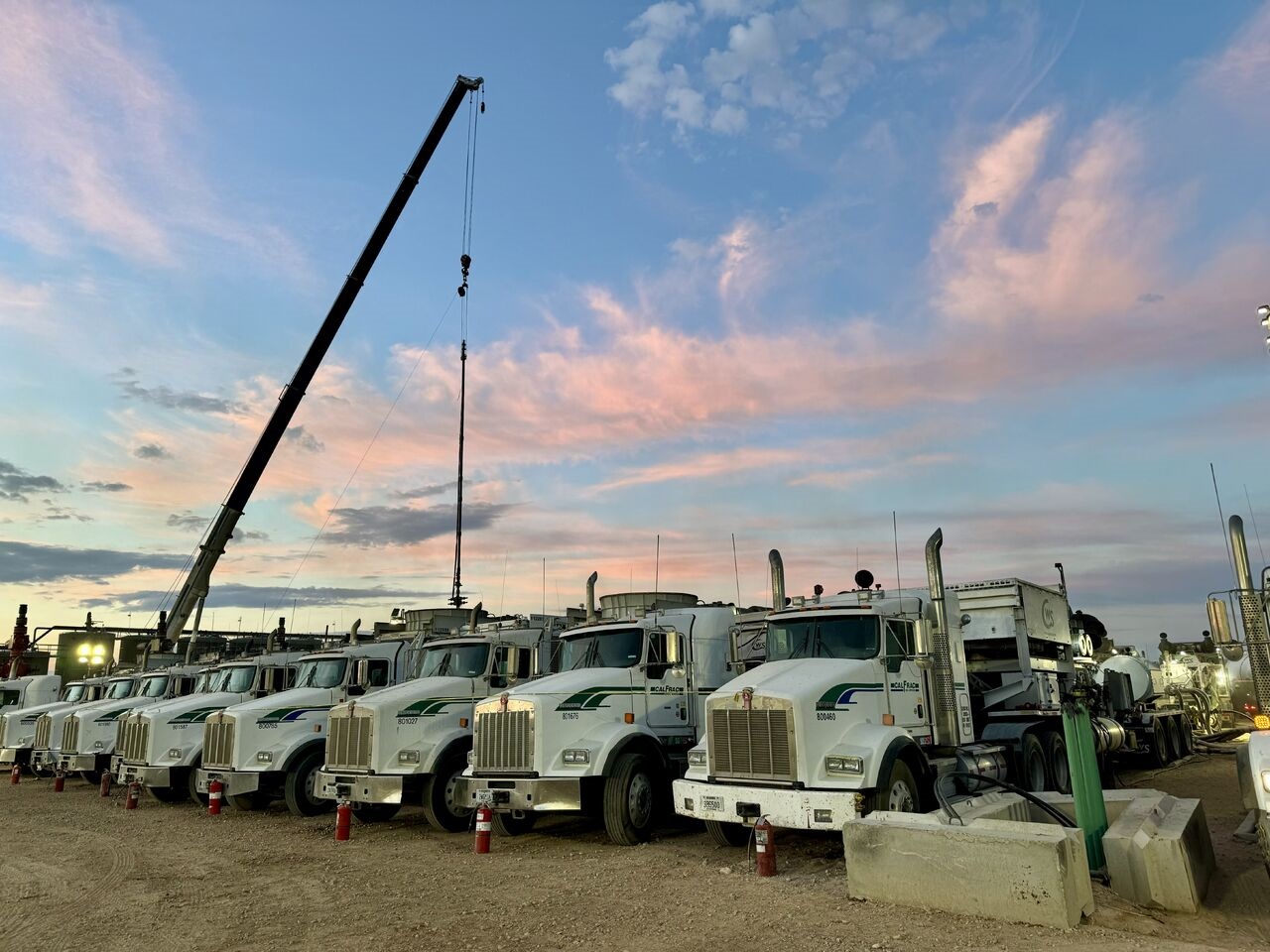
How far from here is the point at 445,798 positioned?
12555 millimetres

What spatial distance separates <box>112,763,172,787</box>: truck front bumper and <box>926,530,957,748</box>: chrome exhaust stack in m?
13.2

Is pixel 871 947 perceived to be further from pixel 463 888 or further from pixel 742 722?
pixel 463 888

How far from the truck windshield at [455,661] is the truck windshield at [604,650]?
1.61 metres

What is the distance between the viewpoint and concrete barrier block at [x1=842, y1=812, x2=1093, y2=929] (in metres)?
6.66

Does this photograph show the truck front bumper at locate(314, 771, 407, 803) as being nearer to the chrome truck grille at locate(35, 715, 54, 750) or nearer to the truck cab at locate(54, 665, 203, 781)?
the truck cab at locate(54, 665, 203, 781)

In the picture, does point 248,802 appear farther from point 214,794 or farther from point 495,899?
point 495,899

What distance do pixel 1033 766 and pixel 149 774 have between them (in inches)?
593

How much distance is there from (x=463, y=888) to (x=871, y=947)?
4230 millimetres

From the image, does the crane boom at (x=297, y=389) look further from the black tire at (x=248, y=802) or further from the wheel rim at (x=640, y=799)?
the wheel rim at (x=640, y=799)

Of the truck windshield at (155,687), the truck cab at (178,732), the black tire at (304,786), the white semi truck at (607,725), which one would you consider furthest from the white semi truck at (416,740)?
the truck windshield at (155,687)

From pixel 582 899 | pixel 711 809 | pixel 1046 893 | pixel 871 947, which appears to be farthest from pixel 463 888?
pixel 1046 893

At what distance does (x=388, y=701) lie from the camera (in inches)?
503

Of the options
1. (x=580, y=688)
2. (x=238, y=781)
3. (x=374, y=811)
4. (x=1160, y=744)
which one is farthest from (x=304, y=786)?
(x=1160, y=744)

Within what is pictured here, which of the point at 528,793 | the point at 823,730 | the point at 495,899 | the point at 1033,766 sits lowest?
the point at 495,899
